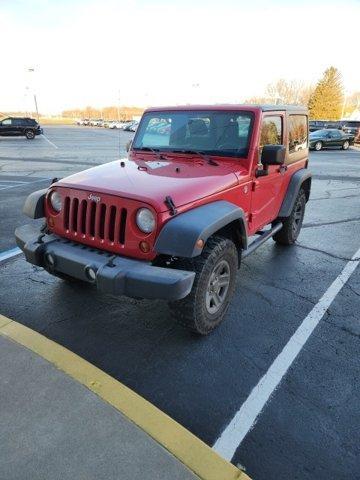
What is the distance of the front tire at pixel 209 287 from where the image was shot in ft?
10.5

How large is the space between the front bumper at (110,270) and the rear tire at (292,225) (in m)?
3.25

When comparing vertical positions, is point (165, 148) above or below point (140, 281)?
above

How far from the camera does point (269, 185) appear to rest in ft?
15.1

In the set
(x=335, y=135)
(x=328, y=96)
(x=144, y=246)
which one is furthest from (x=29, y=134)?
(x=328, y=96)

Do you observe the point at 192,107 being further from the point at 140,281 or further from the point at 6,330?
the point at 6,330

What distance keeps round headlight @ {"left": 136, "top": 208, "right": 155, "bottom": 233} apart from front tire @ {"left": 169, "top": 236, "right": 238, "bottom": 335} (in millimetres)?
410

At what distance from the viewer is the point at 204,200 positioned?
336 centimetres

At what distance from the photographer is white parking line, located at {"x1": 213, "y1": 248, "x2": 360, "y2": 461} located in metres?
2.44

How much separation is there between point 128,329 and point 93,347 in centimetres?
40

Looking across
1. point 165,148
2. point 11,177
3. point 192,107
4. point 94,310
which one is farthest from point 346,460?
point 11,177

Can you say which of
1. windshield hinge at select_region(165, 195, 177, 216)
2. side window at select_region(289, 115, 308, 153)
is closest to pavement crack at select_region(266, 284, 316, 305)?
side window at select_region(289, 115, 308, 153)

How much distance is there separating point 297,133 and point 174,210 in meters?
3.14

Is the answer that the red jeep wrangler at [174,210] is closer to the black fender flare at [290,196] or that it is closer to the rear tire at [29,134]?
the black fender flare at [290,196]

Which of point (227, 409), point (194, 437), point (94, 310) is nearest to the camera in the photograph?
point (194, 437)
